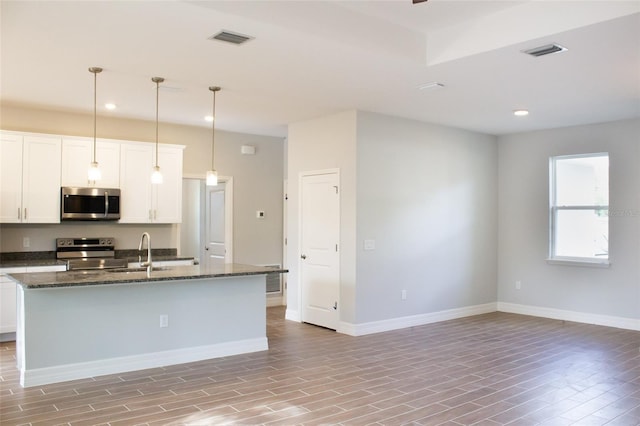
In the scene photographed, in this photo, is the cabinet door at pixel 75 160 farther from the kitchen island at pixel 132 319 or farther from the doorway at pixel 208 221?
the kitchen island at pixel 132 319

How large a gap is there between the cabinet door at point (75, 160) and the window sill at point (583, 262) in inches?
255

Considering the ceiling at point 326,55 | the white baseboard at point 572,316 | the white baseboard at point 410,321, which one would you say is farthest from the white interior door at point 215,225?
the white baseboard at point 572,316

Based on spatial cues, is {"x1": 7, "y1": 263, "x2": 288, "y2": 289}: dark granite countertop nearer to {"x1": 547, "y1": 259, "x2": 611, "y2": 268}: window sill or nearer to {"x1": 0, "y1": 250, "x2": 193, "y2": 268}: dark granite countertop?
{"x1": 0, "y1": 250, "x2": 193, "y2": 268}: dark granite countertop

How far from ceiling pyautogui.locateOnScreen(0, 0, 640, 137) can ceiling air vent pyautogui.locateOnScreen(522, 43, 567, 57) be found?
3.1 inches

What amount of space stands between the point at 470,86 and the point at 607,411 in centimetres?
310

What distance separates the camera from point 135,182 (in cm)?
681

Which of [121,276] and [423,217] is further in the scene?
[423,217]

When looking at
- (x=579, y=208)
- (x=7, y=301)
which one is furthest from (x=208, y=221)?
(x=579, y=208)

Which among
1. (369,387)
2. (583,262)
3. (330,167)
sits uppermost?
(330,167)

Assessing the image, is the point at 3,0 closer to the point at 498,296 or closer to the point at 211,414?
the point at 211,414

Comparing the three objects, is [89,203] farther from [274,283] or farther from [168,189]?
[274,283]

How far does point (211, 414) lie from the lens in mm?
3689

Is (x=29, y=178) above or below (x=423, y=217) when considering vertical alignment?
above

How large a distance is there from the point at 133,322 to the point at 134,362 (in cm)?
36
